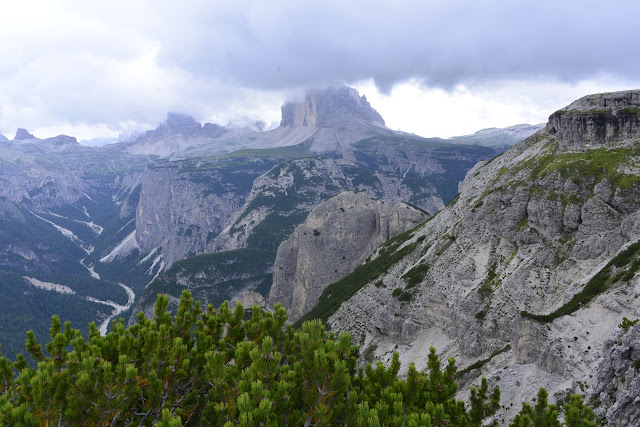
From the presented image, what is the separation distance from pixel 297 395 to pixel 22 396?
995 cm

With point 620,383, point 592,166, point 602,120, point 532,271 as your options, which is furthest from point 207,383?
point 602,120

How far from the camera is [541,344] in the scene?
4272 cm

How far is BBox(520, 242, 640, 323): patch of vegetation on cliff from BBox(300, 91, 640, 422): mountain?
6.3 inches

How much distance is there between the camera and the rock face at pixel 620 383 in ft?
78.7

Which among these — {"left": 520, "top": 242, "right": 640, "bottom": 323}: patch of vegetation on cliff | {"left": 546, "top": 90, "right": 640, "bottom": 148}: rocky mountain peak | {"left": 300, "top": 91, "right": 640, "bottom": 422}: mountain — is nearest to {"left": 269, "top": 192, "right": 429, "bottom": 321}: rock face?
{"left": 300, "top": 91, "right": 640, "bottom": 422}: mountain

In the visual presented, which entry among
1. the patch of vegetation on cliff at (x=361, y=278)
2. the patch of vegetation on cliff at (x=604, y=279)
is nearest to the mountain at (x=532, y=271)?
the patch of vegetation on cliff at (x=604, y=279)

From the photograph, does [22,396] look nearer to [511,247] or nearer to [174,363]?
[174,363]

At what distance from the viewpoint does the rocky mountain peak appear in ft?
230

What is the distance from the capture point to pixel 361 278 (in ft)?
331

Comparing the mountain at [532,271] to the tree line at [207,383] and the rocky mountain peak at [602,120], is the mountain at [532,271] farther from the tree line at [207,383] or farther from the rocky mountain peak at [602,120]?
the tree line at [207,383]

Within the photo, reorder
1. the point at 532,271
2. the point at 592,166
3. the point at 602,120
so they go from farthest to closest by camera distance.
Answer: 1. the point at 602,120
2. the point at 592,166
3. the point at 532,271

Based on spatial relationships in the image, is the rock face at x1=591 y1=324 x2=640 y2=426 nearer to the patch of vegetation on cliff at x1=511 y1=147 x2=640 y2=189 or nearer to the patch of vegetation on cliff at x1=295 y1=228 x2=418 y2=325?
the patch of vegetation on cliff at x1=511 y1=147 x2=640 y2=189

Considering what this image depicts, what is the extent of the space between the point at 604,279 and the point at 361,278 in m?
60.2

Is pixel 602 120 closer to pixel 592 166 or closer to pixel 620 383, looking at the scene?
pixel 592 166
